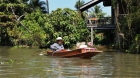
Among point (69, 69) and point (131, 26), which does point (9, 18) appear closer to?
point (131, 26)

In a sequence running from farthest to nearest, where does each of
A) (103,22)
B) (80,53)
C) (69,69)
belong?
(103,22)
(80,53)
(69,69)

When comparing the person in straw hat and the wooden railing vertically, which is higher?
the wooden railing

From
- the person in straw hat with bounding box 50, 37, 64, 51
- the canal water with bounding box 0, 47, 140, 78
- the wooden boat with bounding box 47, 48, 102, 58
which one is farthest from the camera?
the person in straw hat with bounding box 50, 37, 64, 51

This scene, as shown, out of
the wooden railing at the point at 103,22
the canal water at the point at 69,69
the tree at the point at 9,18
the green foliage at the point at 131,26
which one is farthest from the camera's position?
the tree at the point at 9,18

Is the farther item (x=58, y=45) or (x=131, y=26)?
(x=131, y=26)

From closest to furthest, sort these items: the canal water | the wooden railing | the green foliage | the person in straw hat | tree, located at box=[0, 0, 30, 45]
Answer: the canal water < the person in straw hat < the green foliage < the wooden railing < tree, located at box=[0, 0, 30, 45]

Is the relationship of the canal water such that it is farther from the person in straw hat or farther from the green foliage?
the green foliage

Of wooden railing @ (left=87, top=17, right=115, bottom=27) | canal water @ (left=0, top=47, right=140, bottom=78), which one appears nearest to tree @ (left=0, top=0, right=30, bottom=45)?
wooden railing @ (left=87, top=17, right=115, bottom=27)

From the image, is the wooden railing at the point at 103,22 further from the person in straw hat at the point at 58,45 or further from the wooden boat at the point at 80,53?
the wooden boat at the point at 80,53

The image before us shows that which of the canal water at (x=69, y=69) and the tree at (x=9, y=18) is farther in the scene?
the tree at (x=9, y=18)

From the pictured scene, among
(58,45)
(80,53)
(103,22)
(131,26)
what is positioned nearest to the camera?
(80,53)

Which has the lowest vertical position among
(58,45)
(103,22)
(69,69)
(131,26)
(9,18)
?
(69,69)

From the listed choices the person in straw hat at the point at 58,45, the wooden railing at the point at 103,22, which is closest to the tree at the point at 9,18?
the wooden railing at the point at 103,22

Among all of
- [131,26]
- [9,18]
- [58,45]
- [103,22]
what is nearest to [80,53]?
[58,45]
